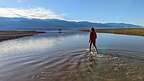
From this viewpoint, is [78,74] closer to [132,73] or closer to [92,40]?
[132,73]

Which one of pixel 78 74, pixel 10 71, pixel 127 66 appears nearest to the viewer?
pixel 78 74

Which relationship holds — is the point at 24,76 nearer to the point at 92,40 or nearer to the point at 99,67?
the point at 99,67

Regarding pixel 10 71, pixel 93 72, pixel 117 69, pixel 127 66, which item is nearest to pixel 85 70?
pixel 93 72

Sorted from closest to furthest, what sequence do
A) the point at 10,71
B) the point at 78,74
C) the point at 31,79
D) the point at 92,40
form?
the point at 31,79 → the point at 78,74 → the point at 10,71 → the point at 92,40

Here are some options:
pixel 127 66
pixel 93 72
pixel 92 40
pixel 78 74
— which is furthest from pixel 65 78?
pixel 92 40

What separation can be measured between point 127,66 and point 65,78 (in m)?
4.95

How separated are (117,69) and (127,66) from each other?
123 cm

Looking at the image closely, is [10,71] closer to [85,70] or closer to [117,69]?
[85,70]

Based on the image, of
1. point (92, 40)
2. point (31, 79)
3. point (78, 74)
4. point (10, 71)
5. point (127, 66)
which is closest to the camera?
point (31, 79)

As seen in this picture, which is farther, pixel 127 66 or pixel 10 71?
pixel 127 66

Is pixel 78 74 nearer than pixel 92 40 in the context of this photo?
Yes

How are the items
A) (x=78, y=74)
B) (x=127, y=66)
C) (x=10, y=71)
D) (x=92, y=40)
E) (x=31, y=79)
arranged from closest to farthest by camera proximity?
(x=31, y=79), (x=78, y=74), (x=10, y=71), (x=127, y=66), (x=92, y=40)

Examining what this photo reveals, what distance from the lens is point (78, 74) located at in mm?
13602

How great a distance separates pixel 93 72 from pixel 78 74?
0.96 metres
